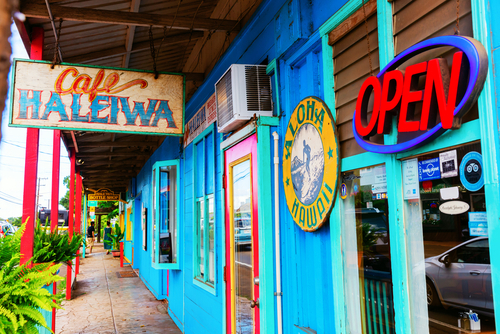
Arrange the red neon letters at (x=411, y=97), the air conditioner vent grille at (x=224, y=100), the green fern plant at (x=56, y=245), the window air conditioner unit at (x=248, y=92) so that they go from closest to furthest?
the red neon letters at (x=411, y=97), the window air conditioner unit at (x=248, y=92), the air conditioner vent grille at (x=224, y=100), the green fern plant at (x=56, y=245)

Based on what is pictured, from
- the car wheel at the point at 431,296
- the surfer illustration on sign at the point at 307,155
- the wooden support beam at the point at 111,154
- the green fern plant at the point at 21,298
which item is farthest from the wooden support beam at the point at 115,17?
the wooden support beam at the point at 111,154

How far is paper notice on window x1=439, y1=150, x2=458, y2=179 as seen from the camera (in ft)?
5.29

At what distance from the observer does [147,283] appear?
440 inches

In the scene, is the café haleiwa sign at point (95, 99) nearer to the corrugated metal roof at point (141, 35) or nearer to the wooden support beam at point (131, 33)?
the corrugated metal roof at point (141, 35)

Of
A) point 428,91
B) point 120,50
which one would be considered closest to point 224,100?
point 428,91

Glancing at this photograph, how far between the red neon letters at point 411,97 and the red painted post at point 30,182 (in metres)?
4.02

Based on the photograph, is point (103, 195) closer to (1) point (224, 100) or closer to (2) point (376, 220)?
(1) point (224, 100)

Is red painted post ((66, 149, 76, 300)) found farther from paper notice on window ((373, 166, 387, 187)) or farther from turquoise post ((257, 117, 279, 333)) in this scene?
paper notice on window ((373, 166, 387, 187))

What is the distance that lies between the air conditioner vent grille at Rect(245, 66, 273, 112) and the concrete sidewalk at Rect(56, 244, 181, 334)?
4943 mm

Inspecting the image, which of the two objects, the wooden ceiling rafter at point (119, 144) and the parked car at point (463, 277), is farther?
the wooden ceiling rafter at point (119, 144)

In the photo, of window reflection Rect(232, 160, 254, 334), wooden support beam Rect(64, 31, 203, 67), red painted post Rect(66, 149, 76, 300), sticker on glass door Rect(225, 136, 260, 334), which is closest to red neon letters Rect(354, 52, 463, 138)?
sticker on glass door Rect(225, 136, 260, 334)

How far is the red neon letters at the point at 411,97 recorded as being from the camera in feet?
4.91

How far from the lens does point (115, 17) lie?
403 centimetres

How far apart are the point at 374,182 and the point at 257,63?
2.06 m
